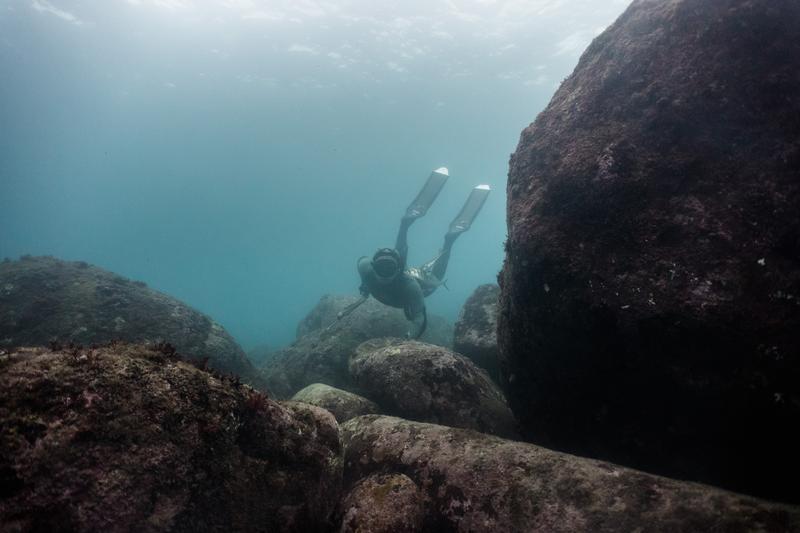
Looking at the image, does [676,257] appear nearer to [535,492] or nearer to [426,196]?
[535,492]

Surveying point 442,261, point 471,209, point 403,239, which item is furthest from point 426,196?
point 442,261

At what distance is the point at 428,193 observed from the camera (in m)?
22.6

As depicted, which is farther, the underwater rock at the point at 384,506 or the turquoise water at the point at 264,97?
the turquoise water at the point at 264,97

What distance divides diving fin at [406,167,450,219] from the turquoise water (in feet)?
41.9

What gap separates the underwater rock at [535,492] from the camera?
8.26 feet

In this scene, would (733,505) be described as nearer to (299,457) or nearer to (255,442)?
(299,457)

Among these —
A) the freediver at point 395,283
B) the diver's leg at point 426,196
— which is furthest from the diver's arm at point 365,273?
the diver's leg at point 426,196

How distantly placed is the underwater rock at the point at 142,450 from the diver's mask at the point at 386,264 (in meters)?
11.1

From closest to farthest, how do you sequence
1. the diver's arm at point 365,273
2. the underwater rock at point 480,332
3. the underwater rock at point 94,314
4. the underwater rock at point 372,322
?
the underwater rock at point 480,332 < the underwater rock at point 94,314 < the diver's arm at point 365,273 < the underwater rock at point 372,322

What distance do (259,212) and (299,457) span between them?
353ft

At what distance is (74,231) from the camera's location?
11988 centimetres

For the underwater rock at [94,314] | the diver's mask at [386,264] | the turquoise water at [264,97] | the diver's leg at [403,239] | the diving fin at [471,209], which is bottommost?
the underwater rock at [94,314]

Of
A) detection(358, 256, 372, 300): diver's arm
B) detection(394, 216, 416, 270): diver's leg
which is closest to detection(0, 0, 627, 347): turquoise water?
detection(358, 256, 372, 300): diver's arm

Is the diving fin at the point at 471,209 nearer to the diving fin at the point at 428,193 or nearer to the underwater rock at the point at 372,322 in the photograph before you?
the diving fin at the point at 428,193
